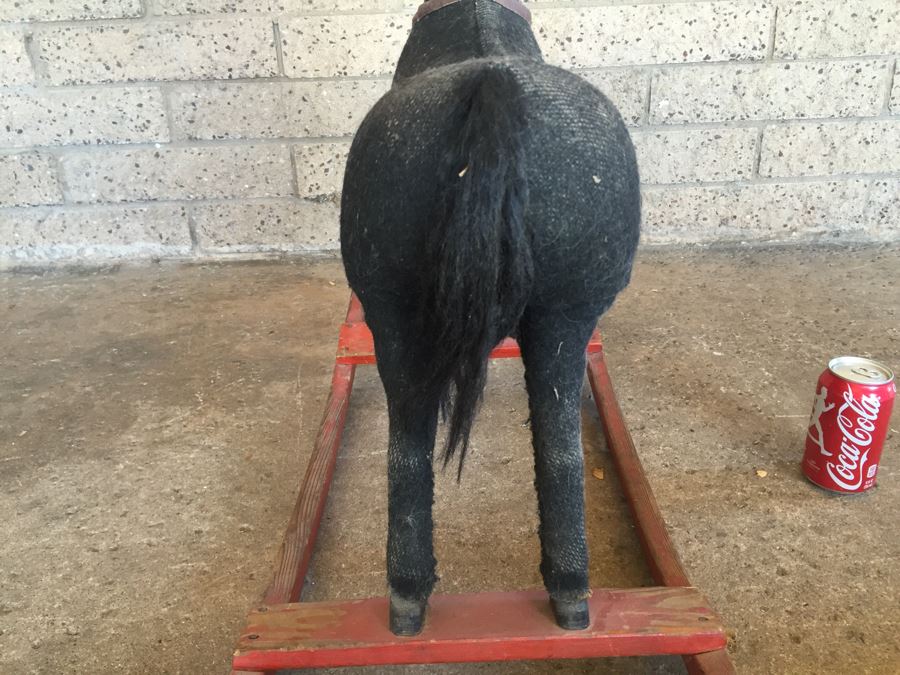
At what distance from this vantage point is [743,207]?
100 inches

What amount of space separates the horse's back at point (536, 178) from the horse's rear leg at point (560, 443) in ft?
0.17

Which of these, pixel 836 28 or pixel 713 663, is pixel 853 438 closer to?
pixel 713 663

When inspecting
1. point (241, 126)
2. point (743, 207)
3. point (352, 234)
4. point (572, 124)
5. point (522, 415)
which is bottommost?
point (522, 415)

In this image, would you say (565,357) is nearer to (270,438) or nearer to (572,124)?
(572,124)

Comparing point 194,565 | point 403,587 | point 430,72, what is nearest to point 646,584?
point 403,587

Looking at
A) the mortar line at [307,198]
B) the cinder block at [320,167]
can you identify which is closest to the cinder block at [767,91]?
the mortar line at [307,198]

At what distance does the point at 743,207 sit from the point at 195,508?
2.07 meters

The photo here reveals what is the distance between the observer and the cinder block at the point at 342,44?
2.28m

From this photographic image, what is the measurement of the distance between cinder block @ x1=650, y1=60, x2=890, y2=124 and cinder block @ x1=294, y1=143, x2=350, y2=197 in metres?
1.07

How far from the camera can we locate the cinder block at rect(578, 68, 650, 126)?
235cm

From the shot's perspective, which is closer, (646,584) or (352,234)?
(352,234)

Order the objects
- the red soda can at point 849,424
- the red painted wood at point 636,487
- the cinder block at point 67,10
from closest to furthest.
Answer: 1. the red painted wood at point 636,487
2. the red soda can at point 849,424
3. the cinder block at point 67,10

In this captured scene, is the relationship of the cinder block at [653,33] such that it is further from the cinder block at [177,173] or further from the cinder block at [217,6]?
the cinder block at [177,173]

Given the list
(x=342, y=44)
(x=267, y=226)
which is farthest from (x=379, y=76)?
(x=267, y=226)
